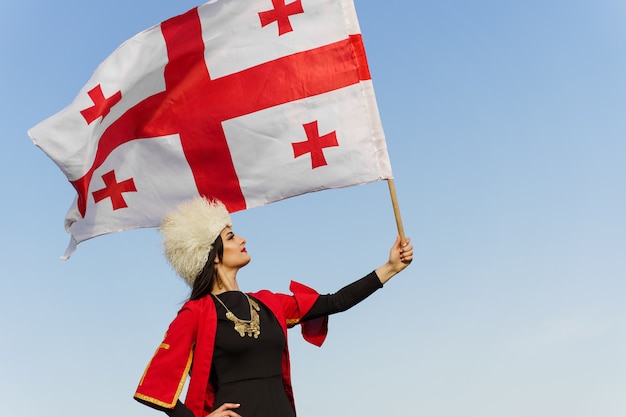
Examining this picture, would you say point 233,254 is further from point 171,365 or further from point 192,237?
point 171,365

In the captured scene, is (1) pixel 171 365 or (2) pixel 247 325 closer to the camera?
(1) pixel 171 365

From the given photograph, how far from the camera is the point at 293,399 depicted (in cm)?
572

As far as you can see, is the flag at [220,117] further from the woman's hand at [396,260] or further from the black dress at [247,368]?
the black dress at [247,368]

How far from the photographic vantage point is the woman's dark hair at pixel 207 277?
18.7ft

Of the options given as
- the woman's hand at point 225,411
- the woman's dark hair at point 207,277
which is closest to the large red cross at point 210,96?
the woman's dark hair at point 207,277

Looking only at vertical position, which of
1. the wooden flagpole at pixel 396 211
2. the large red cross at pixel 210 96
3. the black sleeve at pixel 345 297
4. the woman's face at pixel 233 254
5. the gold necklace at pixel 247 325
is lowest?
the gold necklace at pixel 247 325

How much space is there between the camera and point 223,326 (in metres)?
5.51

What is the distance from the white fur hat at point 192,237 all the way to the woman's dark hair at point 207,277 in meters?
0.02

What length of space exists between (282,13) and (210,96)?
845mm

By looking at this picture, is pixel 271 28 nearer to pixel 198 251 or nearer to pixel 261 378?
A: pixel 198 251

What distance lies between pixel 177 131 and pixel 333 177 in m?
1.39

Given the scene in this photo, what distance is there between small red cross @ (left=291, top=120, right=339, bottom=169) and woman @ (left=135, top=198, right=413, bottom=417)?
2.65 ft

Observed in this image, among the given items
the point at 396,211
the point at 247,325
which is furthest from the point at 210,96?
the point at 247,325

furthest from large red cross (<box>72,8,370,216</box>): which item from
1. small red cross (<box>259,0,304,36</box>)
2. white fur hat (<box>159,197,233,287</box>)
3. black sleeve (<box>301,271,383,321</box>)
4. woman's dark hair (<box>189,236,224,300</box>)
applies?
black sleeve (<box>301,271,383,321</box>)
